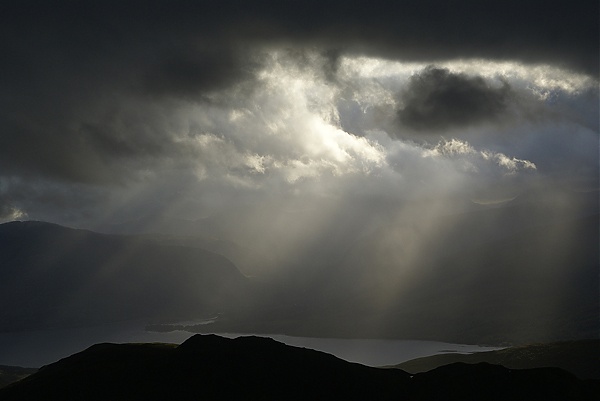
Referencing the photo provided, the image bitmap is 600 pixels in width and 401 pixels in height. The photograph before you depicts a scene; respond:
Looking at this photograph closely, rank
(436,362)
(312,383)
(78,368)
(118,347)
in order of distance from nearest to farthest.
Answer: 1. (312,383)
2. (78,368)
3. (118,347)
4. (436,362)

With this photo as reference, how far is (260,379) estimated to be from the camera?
3236 inches

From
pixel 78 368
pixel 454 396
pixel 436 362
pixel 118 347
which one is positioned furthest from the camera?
pixel 436 362

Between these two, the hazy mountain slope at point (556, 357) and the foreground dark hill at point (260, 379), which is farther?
the hazy mountain slope at point (556, 357)

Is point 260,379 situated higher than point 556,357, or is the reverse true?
point 556,357

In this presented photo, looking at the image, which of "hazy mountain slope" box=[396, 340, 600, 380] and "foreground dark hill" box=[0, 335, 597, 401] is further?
"hazy mountain slope" box=[396, 340, 600, 380]

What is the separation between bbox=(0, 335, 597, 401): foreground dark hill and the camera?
77125mm

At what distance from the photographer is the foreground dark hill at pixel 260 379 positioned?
253 ft

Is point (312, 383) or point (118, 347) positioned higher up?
point (118, 347)

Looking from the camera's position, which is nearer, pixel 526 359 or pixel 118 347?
pixel 118 347

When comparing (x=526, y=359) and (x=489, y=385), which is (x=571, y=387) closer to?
(x=489, y=385)

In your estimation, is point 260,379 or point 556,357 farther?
point 556,357

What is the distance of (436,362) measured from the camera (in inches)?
7416

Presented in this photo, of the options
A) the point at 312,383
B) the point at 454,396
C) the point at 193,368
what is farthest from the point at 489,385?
the point at 193,368

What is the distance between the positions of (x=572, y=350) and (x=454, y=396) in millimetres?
94253
